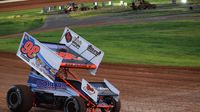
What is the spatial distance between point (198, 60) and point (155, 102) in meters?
8.80

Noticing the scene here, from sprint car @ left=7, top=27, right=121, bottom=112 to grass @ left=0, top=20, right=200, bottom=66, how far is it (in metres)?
10.6

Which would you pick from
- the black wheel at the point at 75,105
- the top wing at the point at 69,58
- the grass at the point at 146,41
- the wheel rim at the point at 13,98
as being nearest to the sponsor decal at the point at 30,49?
the top wing at the point at 69,58

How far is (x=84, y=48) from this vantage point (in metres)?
12.2

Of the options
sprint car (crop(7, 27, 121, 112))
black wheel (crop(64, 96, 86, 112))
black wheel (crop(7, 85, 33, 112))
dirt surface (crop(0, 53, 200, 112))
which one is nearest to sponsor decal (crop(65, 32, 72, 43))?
sprint car (crop(7, 27, 121, 112))

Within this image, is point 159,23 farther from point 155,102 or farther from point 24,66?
point 155,102

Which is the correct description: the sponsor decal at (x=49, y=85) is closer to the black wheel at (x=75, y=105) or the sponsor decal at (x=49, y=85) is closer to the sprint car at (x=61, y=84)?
the sprint car at (x=61, y=84)

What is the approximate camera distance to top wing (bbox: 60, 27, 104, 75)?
39.3ft

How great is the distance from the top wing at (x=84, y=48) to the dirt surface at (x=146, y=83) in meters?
1.82

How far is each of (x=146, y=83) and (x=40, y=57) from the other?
711cm

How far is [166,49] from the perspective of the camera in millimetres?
25516

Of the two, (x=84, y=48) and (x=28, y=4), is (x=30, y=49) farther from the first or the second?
(x=28, y=4)

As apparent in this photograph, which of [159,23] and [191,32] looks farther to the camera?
[159,23]

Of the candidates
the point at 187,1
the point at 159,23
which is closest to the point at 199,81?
the point at 159,23

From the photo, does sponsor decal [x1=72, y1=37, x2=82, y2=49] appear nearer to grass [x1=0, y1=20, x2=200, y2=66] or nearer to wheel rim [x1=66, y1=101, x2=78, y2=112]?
wheel rim [x1=66, y1=101, x2=78, y2=112]
